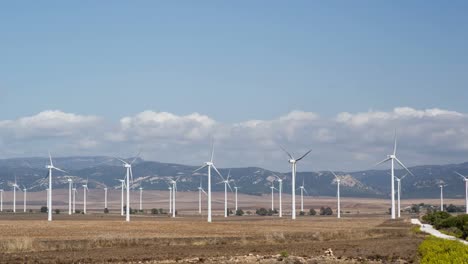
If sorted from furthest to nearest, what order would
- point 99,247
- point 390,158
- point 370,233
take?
point 390,158 → point 370,233 → point 99,247

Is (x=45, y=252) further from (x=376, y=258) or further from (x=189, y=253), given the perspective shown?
(x=376, y=258)

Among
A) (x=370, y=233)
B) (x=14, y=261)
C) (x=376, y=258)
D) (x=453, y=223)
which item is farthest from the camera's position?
(x=453, y=223)

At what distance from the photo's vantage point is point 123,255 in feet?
181

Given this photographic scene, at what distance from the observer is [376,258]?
52.9 metres

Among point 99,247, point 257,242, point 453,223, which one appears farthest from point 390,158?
point 99,247

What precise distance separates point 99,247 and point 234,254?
12205mm

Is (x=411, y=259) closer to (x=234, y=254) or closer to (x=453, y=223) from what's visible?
(x=234, y=254)

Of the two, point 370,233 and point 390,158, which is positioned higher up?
point 390,158

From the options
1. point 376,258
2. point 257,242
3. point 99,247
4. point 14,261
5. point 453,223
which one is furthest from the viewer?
point 453,223

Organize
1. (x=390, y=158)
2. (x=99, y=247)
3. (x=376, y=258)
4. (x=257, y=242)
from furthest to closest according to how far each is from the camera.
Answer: (x=390, y=158)
(x=257, y=242)
(x=99, y=247)
(x=376, y=258)

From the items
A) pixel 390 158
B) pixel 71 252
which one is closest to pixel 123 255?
pixel 71 252

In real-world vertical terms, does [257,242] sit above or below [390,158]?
below

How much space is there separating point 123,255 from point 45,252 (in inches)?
232

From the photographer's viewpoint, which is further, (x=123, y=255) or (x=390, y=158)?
(x=390, y=158)
